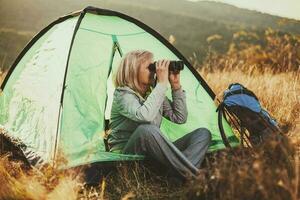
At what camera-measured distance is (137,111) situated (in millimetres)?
3912

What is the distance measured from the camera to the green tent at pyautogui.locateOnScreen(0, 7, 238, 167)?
159 inches

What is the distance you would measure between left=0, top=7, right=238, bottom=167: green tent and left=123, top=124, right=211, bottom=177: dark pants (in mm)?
93

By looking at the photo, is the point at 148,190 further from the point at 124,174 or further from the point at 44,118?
the point at 44,118

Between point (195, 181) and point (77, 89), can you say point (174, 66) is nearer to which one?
point (77, 89)

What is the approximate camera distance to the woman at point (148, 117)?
12.4 ft

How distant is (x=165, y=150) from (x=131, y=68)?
0.74 m

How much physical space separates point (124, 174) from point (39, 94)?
1021 millimetres

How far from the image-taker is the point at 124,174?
3951 mm

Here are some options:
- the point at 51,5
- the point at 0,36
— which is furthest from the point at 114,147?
the point at 51,5

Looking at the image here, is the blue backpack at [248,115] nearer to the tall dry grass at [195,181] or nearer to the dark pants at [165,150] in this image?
the tall dry grass at [195,181]

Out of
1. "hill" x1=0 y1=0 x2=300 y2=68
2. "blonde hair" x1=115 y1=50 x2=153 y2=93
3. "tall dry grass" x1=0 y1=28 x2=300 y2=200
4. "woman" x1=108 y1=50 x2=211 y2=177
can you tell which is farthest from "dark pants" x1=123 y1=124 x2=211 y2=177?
"hill" x1=0 y1=0 x2=300 y2=68

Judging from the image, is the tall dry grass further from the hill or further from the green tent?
the hill

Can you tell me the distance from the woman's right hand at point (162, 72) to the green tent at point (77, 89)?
1.90ft

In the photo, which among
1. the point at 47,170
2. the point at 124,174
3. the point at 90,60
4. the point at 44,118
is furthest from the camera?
the point at 90,60
